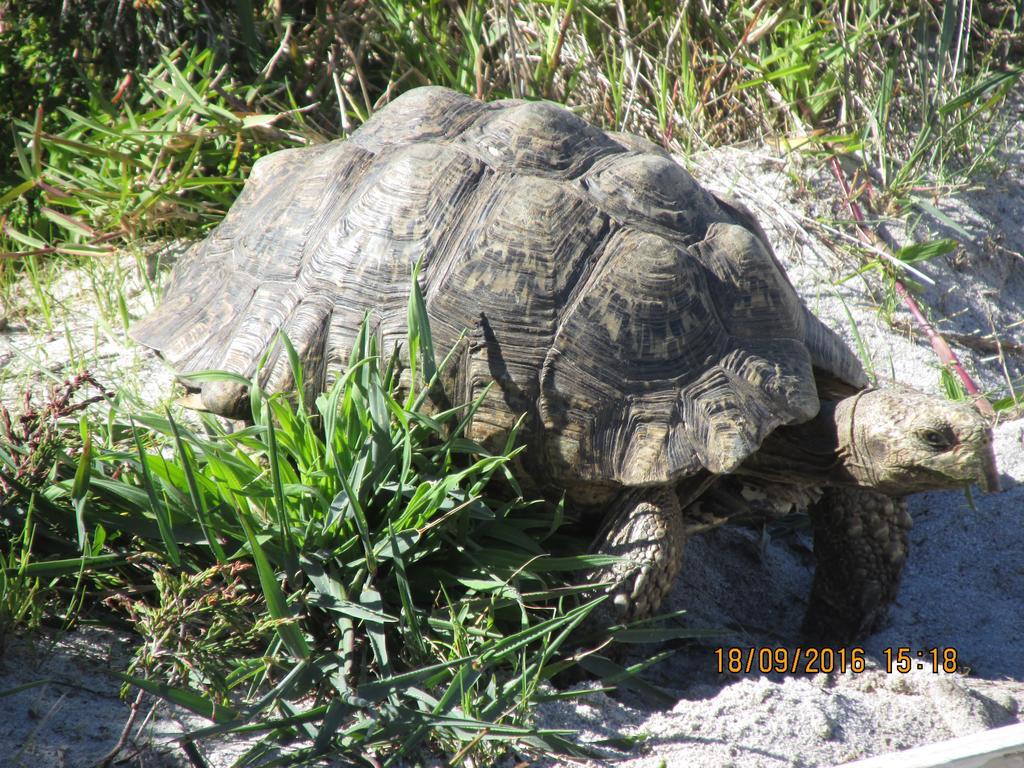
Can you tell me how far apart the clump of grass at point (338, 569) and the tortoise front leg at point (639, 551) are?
3.4 inches

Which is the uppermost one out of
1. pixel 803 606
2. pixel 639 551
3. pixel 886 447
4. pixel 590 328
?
pixel 590 328

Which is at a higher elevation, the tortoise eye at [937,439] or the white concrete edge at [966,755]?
the tortoise eye at [937,439]

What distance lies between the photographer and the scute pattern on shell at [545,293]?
8.66 feet

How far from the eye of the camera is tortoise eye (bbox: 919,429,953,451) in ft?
8.55

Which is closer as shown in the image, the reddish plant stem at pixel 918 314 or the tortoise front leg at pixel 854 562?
the tortoise front leg at pixel 854 562

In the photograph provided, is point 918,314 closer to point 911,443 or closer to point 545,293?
point 911,443

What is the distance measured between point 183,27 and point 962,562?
14.1ft

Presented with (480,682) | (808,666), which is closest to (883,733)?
(808,666)

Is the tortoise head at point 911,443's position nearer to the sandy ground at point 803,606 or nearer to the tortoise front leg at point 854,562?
the tortoise front leg at point 854,562

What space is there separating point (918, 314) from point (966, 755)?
274cm

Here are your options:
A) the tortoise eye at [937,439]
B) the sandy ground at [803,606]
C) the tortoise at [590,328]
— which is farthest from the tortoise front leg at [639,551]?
the tortoise eye at [937,439]

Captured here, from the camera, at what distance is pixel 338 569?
235 centimetres

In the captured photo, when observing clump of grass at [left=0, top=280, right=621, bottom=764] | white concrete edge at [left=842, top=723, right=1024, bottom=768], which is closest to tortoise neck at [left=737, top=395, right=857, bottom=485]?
clump of grass at [left=0, top=280, right=621, bottom=764]
